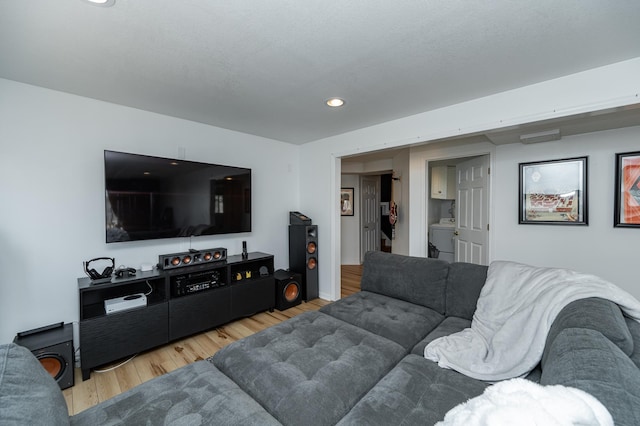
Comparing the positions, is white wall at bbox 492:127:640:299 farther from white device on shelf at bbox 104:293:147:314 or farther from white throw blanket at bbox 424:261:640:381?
white device on shelf at bbox 104:293:147:314

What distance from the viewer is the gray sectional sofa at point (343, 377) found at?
0.80 m

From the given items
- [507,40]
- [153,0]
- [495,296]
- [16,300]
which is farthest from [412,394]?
[16,300]

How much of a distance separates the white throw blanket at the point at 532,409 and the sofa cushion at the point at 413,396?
49 centimetres

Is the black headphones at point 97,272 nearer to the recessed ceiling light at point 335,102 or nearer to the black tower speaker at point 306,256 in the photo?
the black tower speaker at point 306,256

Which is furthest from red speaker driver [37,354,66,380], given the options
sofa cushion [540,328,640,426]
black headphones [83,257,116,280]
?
sofa cushion [540,328,640,426]

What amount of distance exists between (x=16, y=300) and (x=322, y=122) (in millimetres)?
3119

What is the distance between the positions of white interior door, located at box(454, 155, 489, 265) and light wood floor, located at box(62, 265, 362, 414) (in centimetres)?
248

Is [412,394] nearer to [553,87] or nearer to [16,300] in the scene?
[553,87]

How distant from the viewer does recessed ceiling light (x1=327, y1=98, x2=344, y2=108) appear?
2394 millimetres

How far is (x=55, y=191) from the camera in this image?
223 cm

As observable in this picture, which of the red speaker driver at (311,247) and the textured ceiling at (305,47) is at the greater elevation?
the textured ceiling at (305,47)

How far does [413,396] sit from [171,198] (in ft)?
8.63

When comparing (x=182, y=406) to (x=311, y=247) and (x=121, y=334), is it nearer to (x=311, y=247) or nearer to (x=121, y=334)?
(x=121, y=334)

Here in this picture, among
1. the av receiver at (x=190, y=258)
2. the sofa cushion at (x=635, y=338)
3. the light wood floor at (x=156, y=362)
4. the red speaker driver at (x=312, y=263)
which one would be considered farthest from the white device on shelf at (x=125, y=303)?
the sofa cushion at (x=635, y=338)
